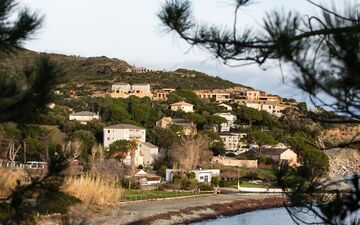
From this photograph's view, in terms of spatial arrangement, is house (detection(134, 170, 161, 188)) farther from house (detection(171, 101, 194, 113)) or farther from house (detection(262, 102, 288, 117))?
house (detection(262, 102, 288, 117))

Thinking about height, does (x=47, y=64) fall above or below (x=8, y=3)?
below

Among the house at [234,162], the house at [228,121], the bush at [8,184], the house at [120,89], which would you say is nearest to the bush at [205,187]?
the house at [234,162]

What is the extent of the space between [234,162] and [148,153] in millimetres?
5445

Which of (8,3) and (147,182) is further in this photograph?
(147,182)

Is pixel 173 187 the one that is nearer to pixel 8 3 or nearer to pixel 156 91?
pixel 8 3

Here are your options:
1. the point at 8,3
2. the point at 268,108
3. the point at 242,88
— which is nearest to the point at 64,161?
the point at 8,3

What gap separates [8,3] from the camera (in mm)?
3678

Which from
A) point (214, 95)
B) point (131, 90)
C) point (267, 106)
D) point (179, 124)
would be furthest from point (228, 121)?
point (214, 95)

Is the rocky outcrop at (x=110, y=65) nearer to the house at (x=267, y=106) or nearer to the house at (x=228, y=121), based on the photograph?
the house at (x=267, y=106)

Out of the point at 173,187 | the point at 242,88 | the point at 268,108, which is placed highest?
the point at 242,88

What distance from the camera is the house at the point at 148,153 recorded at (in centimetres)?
3841

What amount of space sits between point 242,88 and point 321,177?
282 ft

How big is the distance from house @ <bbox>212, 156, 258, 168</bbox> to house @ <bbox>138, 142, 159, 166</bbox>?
395 cm

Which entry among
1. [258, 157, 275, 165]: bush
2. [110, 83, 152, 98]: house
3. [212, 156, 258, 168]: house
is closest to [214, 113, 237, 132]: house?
[212, 156, 258, 168]: house
